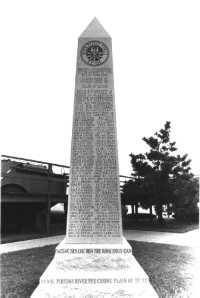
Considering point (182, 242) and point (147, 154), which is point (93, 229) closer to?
point (182, 242)

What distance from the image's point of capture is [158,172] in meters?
16.1

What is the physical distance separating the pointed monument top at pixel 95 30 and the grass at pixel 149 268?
523cm

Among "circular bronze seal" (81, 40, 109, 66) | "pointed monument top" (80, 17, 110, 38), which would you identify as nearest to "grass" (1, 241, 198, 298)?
"circular bronze seal" (81, 40, 109, 66)

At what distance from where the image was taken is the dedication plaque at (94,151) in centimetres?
521

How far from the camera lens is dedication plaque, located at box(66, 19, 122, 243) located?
5.21 metres

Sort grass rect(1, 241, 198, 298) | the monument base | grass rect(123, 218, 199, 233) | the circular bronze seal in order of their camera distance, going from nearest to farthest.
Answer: the monument base → grass rect(1, 241, 198, 298) → the circular bronze seal → grass rect(123, 218, 199, 233)

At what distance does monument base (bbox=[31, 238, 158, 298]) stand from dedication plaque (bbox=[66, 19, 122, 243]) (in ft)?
1.08

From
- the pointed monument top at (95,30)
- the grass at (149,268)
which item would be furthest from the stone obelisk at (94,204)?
the grass at (149,268)

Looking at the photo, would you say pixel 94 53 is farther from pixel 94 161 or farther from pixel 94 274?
pixel 94 274

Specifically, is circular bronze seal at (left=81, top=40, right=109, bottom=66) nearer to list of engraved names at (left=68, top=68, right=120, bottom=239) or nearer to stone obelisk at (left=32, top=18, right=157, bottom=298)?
stone obelisk at (left=32, top=18, right=157, bottom=298)

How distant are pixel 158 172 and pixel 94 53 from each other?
1127 cm

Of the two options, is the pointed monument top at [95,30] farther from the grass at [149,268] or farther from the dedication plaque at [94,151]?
the grass at [149,268]

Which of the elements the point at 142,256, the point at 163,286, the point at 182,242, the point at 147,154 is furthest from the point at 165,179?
the point at 163,286

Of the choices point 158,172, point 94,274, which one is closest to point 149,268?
point 94,274
